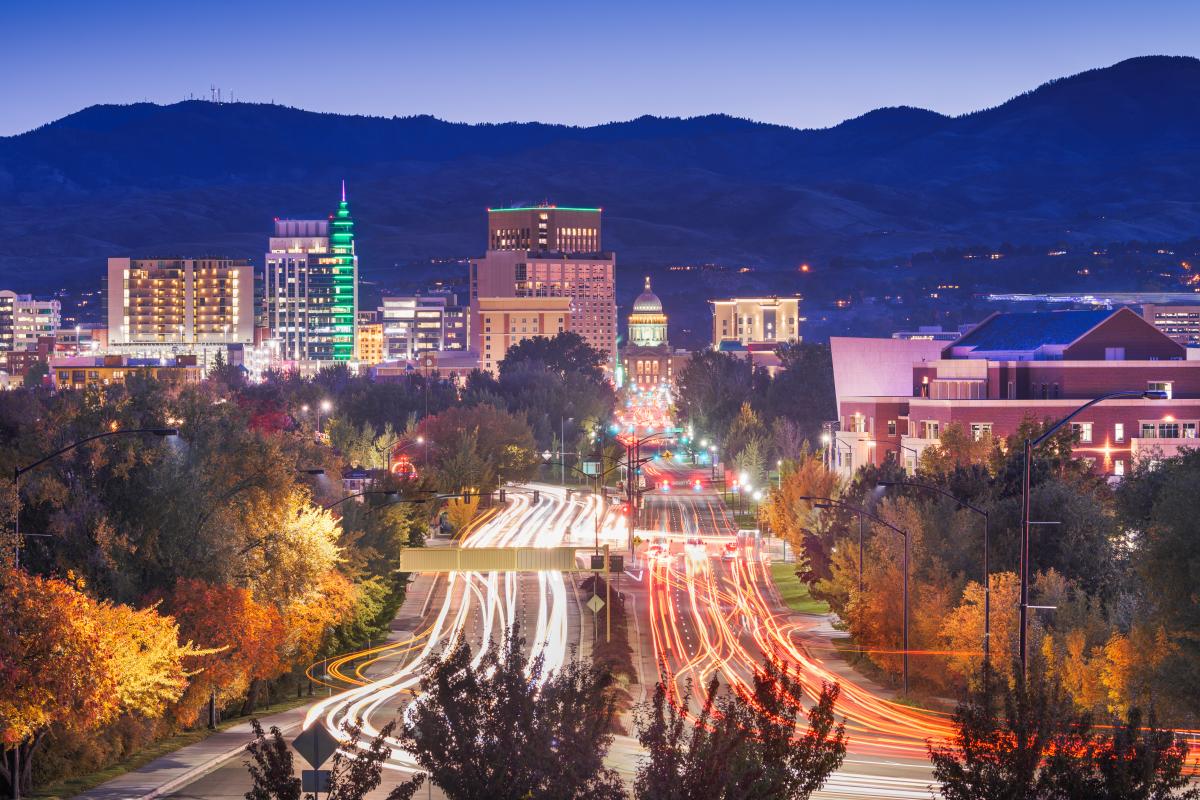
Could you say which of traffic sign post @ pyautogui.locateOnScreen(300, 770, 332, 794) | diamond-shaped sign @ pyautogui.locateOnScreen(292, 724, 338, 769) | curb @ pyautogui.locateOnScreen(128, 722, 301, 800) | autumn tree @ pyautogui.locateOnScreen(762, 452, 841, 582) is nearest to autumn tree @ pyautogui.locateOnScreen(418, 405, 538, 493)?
autumn tree @ pyautogui.locateOnScreen(762, 452, 841, 582)

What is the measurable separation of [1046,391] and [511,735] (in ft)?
306

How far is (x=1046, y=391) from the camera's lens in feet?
396

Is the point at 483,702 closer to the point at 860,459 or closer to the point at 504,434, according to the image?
the point at 860,459

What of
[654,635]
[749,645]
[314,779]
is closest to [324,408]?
[654,635]

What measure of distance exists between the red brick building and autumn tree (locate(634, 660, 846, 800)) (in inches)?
3041

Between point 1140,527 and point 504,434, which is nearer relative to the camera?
point 1140,527

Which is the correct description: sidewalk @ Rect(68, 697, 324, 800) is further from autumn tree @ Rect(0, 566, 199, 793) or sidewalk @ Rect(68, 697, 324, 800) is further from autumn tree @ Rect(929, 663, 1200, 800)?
autumn tree @ Rect(929, 663, 1200, 800)

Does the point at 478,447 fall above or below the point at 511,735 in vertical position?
above

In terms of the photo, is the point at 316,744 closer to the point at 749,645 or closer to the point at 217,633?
the point at 217,633

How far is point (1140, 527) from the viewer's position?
5791 cm

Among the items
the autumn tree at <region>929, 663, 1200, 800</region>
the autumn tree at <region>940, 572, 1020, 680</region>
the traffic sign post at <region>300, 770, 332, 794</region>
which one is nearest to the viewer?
the autumn tree at <region>929, 663, 1200, 800</region>

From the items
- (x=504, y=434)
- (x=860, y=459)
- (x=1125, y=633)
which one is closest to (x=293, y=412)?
(x=504, y=434)

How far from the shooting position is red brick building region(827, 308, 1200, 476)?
382 ft

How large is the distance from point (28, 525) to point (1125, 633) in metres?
31.1
